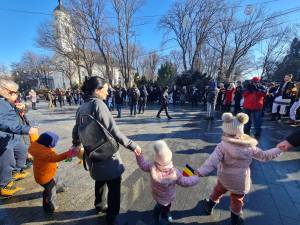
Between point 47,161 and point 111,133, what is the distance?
1137mm

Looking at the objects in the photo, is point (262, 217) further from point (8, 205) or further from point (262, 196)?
point (8, 205)

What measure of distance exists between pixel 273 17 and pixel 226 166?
89.1ft

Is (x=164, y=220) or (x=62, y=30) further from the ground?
(x=62, y=30)

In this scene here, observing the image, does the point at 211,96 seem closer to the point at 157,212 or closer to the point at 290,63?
the point at 157,212

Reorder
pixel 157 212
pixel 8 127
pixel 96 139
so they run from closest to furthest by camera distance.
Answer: pixel 96 139 → pixel 157 212 → pixel 8 127

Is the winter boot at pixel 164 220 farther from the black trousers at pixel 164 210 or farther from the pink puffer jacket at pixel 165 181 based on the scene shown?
the pink puffer jacket at pixel 165 181

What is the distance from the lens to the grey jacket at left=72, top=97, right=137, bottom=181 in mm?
2352

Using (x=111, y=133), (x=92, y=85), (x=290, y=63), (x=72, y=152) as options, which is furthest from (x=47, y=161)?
(x=290, y=63)

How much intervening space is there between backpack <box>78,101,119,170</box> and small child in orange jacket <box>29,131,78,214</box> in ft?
2.08

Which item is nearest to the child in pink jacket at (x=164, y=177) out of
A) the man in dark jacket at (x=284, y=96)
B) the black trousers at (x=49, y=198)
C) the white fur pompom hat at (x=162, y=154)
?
the white fur pompom hat at (x=162, y=154)

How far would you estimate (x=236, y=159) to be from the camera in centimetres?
250

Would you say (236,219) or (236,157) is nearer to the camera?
(236,157)

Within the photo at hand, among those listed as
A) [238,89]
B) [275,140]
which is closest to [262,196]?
[275,140]

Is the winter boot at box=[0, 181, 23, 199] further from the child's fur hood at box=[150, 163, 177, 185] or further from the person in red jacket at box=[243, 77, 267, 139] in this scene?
the person in red jacket at box=[243, 77, 267, 139]
